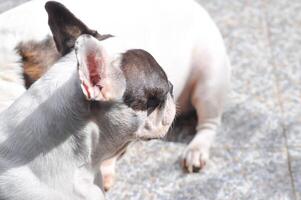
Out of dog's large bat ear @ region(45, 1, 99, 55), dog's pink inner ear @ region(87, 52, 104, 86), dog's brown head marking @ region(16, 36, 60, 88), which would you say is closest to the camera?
dog's pink inner ear @ region(87, 52, 104, 86)

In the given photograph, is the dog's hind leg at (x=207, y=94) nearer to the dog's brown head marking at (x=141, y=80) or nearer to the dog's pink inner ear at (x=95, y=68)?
the dog's brown head marking at (x=141, y=80)

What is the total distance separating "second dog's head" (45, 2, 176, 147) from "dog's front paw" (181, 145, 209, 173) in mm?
990

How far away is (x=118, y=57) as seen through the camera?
2.06 metres

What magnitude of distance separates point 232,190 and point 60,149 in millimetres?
1313

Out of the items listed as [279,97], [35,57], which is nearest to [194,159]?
[279,97]

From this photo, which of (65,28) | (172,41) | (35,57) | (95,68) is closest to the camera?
(95,68)

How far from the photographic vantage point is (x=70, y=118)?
6.81 feet

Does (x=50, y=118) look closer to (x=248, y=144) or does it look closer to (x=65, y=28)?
(x=65, y=28)

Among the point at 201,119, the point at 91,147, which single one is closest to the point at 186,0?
the point at 201,119

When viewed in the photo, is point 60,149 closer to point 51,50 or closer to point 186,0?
point 51,50

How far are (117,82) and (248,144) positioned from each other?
5.25ft

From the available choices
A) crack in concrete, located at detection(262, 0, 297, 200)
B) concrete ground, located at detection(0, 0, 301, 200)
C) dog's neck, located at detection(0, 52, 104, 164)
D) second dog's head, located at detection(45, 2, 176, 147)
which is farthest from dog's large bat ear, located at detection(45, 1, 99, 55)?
crack in concrete, located at detection(262, 0, 297, 200)

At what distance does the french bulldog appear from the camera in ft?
6.74

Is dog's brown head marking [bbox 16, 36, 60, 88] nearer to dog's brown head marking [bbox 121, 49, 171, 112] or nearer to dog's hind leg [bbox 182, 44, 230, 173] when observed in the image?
dog's brown head marking [bbox 121, 49, 171, 112]
